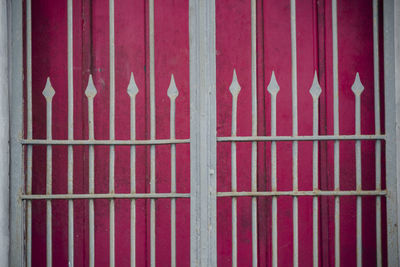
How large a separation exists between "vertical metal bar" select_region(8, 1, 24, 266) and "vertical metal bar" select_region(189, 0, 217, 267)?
77 cm

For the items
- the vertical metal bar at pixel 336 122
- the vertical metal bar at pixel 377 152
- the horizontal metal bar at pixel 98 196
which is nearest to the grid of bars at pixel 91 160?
the horizontal metal bar at pixel 98 196

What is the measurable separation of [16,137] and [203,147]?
2.81 ft

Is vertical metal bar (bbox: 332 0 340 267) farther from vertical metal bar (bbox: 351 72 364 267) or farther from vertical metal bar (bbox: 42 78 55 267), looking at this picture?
vertical metal bar (bbox: 42 78 55 267)

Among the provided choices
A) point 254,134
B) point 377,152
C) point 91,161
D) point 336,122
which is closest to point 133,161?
point 91,161

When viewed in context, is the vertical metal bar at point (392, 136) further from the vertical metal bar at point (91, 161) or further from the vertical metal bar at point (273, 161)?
the vertical metal bar at point (91, 161)

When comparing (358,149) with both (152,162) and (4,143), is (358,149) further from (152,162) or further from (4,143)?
(4,143)

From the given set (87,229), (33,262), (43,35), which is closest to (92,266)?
(87,229)

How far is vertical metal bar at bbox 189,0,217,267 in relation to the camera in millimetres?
1877

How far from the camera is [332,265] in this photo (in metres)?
2.10

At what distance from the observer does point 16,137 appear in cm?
185

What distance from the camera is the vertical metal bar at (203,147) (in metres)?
1.88

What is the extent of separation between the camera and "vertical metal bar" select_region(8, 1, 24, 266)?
1.85 m

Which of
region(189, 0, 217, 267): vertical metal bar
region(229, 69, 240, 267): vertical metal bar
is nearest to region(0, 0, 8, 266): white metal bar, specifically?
region(189, 0, 217, 267): vertical metal bar

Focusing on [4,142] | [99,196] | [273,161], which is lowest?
[99,196]
